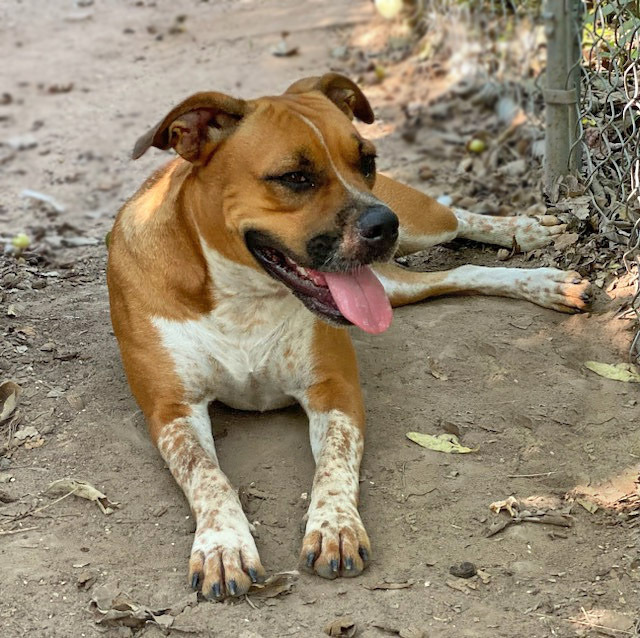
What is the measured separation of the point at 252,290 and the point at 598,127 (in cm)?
182

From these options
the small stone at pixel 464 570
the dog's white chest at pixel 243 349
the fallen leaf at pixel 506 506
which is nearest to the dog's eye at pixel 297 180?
the dog's white chest at pixel 243 349

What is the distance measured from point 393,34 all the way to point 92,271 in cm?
428

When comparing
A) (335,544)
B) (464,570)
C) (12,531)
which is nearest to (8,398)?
(12,531)

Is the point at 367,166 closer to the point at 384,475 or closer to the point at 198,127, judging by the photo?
the point at 198,127

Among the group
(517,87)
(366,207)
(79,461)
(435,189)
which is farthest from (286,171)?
(517,87)

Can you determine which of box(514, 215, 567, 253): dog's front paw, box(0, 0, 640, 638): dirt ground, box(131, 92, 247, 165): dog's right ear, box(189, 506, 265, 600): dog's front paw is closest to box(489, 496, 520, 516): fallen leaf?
box(0, 0, 640, 638): dirt ground

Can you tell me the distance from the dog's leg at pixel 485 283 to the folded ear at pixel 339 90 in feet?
2.44

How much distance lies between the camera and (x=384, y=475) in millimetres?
3527

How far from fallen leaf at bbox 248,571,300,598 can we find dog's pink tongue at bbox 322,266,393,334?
888 mm

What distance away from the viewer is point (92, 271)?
5.50m

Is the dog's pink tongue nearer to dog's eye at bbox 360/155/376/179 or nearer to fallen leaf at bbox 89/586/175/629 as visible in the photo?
dog's eye at bbox 360/155/376/179

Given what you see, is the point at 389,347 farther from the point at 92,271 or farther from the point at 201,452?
the point at 92,271

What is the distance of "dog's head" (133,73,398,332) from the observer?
333 cm

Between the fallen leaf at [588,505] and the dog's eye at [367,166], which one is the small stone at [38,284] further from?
the fallen leaf at [588,505]
